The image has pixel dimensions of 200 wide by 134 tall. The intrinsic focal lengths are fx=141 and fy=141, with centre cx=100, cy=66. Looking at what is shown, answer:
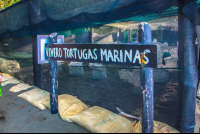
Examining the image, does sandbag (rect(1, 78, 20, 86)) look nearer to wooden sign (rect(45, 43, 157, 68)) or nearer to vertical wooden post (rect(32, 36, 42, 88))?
vertical wooden post (rect(32, 36, 42, 88))

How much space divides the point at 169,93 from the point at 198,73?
1247 mm

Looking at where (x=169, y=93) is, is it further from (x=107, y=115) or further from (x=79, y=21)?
(x=79, y=21)

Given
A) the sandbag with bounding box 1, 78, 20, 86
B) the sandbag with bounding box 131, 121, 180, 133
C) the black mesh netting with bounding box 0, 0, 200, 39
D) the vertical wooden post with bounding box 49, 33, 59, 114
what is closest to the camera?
the sandbag with bounding box 131, 121, 180, 133

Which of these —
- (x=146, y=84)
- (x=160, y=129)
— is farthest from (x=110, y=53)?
(x=160, y=129)

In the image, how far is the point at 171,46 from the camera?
3.94m

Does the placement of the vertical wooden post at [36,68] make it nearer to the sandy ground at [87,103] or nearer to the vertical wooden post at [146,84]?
the sandy ground at [87,103]

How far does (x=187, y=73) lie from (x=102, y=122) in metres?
1.19

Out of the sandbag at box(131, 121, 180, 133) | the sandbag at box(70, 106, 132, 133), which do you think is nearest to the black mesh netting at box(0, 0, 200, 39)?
the sandbag at box(131, 121, 180, 133)

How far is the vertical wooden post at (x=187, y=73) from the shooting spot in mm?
1598

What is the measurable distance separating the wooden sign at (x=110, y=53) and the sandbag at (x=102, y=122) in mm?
795

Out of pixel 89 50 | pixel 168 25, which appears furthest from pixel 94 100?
pixel 168 25

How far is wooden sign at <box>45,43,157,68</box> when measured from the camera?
1.32 meters

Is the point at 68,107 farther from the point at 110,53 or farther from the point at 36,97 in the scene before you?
the point at 110,53

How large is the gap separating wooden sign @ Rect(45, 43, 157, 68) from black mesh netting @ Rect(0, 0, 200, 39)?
27.4 inches
